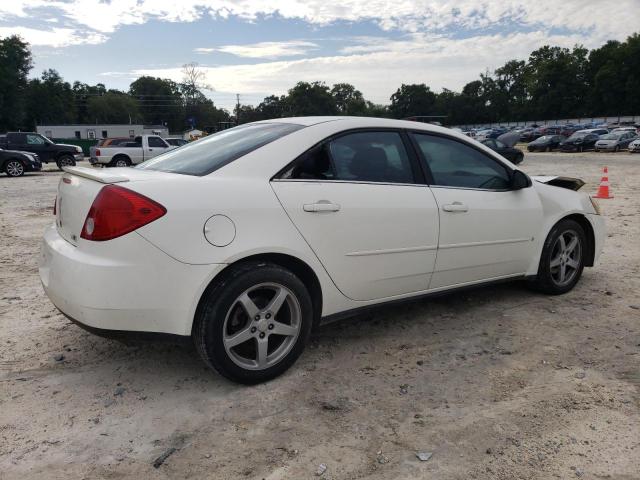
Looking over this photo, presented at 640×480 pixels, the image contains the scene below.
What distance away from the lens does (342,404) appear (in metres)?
2.79

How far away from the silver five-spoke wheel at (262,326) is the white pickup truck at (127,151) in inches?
802

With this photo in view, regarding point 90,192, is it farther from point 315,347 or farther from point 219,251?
point 315,347

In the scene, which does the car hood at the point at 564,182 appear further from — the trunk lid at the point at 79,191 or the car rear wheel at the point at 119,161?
the car rear wheel at the point at 119,161

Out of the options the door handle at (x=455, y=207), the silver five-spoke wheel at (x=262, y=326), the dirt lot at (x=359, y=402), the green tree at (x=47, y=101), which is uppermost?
the green tree at (x=47, y=101)

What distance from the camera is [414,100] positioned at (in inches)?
5197

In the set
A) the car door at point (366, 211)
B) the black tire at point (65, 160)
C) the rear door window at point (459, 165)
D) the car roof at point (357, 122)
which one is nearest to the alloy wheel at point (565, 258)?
the rear door window at point (459, 165)

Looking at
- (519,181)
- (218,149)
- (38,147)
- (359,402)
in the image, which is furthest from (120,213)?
(38,147)

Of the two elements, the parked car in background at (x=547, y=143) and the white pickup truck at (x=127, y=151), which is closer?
the white pickup truck at (x=127, y=151)

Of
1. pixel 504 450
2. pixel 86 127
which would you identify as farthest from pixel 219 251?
pixel 86 127

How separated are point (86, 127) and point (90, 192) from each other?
292ft

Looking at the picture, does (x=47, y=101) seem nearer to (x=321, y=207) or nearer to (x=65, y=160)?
(x=65, y=160)

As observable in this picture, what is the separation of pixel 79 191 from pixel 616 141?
3688 cm

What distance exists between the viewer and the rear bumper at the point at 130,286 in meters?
2.55

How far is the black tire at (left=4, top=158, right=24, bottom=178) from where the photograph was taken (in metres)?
19.1
